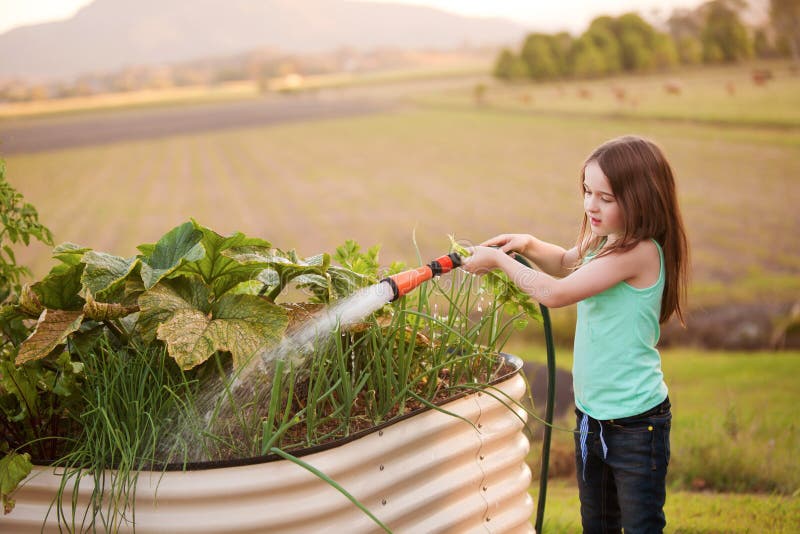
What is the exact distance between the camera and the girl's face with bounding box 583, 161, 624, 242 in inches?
48.8

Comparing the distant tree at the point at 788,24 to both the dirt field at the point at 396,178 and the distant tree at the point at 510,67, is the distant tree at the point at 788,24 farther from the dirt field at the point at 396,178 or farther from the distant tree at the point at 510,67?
the distant tree at the point at 510,67

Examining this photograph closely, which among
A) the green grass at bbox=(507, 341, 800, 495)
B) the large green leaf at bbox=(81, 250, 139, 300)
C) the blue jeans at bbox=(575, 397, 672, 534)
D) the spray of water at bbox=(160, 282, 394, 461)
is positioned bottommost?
the green grass at bbox=(507, 341, 800, 495)

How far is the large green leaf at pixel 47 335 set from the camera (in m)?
1.08

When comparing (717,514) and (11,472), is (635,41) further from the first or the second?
(11,472)

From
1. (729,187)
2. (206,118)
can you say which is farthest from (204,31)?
(729,187)

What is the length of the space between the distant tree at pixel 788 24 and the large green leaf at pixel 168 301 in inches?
274

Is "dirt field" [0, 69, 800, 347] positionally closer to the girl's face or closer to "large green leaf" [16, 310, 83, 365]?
the girl's face

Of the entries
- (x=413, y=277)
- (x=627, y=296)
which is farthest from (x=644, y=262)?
(x=413, y=277)

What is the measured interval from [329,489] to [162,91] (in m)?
6.61

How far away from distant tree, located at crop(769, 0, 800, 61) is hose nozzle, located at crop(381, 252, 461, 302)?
6.75m

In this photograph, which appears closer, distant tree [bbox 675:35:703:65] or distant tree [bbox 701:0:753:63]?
distant tree [bbox 701:0:753:63]

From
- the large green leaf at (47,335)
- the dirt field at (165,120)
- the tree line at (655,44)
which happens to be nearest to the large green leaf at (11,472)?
the large green leaf at (47,335)

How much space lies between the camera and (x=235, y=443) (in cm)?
112

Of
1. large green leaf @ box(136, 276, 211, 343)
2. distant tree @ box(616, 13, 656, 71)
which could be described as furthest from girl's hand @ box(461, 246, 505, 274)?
distant tree @ box(616, 13, 656, 71)
